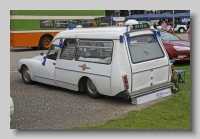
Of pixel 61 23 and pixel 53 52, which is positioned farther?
pixel 61 23

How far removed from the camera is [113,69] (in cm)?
645

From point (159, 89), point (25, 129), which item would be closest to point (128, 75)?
point (159, 89)

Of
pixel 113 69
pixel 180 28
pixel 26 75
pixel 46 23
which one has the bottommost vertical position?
pixel 26 75

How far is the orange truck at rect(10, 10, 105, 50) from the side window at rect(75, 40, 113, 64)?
9289mm

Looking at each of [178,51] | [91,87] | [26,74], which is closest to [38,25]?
[26,74]

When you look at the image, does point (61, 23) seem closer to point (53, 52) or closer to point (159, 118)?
point (53, 52)

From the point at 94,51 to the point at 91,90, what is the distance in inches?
39.3

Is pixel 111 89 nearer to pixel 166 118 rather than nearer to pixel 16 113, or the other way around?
pixel 166 118

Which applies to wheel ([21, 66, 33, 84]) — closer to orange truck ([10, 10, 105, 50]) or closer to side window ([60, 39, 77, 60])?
side window ([60, 39, 77, 60])

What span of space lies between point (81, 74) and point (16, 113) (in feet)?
5.94

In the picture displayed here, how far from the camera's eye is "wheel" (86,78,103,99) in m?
7.20

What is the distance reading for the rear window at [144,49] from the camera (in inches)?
262

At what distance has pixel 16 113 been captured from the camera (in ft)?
21.5

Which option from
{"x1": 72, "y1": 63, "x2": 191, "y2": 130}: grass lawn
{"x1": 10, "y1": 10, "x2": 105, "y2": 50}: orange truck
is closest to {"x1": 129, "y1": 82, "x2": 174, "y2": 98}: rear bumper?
{"x1": 72, "y1": 63, "x2": 191, "y2": 130}: grass lawn
